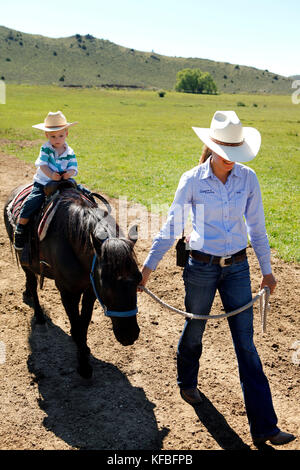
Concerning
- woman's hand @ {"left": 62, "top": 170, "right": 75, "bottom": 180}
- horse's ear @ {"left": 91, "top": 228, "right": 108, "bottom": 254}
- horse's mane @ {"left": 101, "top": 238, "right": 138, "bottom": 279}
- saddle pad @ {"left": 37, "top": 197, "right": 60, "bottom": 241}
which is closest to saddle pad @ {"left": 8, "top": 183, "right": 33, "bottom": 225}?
woman's hand @ {"left": 62, "top": 170, "right": 75, "bottom": 180}

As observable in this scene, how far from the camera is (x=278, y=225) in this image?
31.7 feet

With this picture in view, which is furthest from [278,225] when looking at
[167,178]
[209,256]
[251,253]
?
[209,256]

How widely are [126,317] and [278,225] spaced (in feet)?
23.7

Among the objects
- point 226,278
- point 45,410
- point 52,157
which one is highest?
point 52,157

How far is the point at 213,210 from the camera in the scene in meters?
3.41

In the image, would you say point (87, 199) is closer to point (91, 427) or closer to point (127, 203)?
point (91, 427)

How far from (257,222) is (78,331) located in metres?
2.39

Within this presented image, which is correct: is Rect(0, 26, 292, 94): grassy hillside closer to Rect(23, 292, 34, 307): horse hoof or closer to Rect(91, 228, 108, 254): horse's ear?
Rect(23, 292, 34, 307): horse hoof

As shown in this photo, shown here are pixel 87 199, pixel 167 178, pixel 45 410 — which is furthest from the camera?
pixel 167 178

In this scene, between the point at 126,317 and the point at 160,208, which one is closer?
the point at 126,317

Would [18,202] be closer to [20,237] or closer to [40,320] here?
[20,237]

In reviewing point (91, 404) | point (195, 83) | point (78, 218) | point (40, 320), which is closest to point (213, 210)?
point (78, 218)

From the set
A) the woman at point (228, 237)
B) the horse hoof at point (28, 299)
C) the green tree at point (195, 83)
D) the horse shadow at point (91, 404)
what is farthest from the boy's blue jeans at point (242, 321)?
the green tree at point (195, 83)

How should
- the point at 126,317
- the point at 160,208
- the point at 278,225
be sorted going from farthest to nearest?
the point at 160,208 → the point at 278,225 → the point at 126,317
